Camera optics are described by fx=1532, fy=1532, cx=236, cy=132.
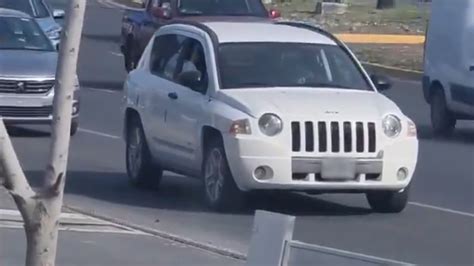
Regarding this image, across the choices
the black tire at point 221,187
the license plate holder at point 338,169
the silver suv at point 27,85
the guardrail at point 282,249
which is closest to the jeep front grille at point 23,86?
the silver suv at point 27,85

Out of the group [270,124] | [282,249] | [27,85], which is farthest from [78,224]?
[27,85]

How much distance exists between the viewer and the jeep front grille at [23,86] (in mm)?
18688

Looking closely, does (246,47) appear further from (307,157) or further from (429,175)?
(429,175)

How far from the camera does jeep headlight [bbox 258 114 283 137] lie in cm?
1250

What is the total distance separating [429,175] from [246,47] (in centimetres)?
325

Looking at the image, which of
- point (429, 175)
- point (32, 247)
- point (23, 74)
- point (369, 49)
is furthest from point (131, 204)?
point (369, 49)

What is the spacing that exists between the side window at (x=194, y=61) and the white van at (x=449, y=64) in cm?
672

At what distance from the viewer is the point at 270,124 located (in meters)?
12.5

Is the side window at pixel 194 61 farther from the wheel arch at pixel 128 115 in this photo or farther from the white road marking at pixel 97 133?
the white road marking at pixel 97 133

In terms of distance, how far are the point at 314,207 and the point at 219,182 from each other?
1120mm

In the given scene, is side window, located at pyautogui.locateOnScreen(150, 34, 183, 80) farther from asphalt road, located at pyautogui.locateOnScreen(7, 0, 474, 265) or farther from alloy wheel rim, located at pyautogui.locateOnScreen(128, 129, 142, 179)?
asphalt road, located at pyautogui.locateOnScreen(7, 0, 474, 265)

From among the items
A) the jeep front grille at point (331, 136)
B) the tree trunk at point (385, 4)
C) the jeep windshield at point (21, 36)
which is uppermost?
the jeep front grille at point (331, 136)

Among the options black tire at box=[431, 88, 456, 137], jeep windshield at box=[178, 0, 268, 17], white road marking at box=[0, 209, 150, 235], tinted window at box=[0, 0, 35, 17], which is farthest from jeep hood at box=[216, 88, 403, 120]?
tinted window at box=[0, 0, 35, 17]

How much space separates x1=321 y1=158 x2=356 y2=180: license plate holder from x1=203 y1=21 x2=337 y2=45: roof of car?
5.48 feet
